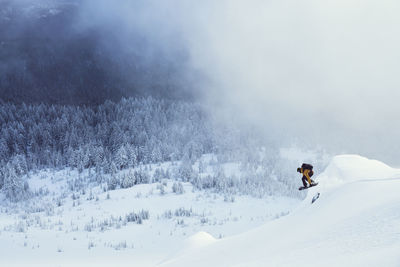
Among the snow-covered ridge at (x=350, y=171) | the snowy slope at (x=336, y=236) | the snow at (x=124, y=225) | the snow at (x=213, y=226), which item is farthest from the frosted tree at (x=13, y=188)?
the snowy slope at (x=336, y=236)

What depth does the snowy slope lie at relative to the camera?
2.31 m

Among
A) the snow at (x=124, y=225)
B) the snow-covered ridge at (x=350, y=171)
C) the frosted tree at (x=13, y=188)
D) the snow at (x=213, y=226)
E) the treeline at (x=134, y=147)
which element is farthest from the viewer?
the treeline at (x=134, y=147)

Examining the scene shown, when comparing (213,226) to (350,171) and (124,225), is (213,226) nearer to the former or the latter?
(124,225)

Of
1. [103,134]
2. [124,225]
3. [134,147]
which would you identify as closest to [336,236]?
[124,225]

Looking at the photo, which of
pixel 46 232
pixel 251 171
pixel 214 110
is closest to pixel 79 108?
pixel 214 110

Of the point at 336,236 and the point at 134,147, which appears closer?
the point at 336,236

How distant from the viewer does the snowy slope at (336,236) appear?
2314 millimetres

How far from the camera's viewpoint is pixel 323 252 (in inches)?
105

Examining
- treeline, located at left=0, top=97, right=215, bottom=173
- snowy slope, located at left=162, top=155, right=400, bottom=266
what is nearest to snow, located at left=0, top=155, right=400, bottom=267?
snowy slope, located at left=162, top=155, right=400, bottom=266

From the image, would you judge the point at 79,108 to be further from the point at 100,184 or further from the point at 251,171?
the point at 251,171

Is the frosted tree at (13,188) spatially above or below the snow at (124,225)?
above

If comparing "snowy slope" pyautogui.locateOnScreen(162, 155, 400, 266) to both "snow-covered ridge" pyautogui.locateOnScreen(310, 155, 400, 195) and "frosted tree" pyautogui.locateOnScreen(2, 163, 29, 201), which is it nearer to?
"snow-covered ridge" pyautogui.locateOnScreen(310, 155, 400, 195)

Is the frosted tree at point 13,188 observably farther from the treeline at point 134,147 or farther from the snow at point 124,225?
the snow at point 124,225

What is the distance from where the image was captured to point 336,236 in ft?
10.2
